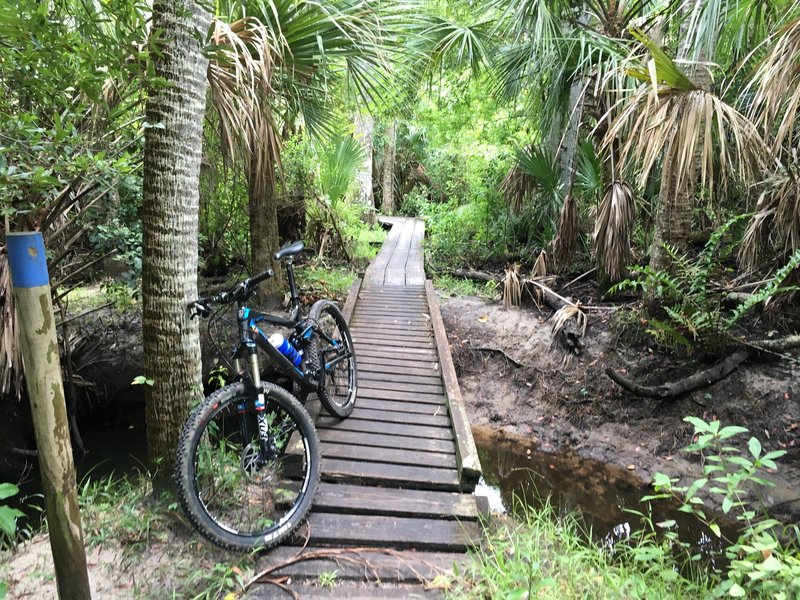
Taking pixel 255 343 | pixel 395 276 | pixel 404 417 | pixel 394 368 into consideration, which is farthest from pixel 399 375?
pixel 395 276

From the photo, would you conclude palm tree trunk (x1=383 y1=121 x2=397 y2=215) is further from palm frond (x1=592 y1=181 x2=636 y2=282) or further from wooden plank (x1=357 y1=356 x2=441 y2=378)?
wooden plank (x1=357 y1=356 x2=441 y2=378)

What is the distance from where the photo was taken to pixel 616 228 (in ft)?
19.9

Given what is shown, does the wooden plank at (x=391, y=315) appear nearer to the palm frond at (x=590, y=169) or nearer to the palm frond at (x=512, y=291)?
the palm frond at (x=512, y=291)

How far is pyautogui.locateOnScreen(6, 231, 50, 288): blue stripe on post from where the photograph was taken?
1.51m

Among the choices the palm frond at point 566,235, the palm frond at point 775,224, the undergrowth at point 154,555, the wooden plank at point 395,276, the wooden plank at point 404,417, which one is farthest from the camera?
the wooden plank at point 395,276

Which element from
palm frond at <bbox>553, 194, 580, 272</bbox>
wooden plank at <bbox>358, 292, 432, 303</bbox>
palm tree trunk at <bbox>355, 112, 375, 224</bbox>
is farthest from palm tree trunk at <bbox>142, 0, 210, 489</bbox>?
palm tree trunk at <bbox>355, 112, 375, 224</bbox>

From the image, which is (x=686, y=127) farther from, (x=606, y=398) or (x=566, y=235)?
(x=566, y=235)

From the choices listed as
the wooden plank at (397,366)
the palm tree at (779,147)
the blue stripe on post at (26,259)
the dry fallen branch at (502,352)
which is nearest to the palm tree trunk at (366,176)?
the dry fallen branch at (502,352)

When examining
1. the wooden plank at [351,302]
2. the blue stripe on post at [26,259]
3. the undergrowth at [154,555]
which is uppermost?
the blue stripe on post at [26,259]

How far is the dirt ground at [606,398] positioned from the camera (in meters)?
4.83

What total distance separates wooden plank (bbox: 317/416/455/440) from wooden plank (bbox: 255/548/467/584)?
1.25 meters

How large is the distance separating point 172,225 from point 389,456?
215 cm

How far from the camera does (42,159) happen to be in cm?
220

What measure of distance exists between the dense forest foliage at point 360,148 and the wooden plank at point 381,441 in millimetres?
1221
